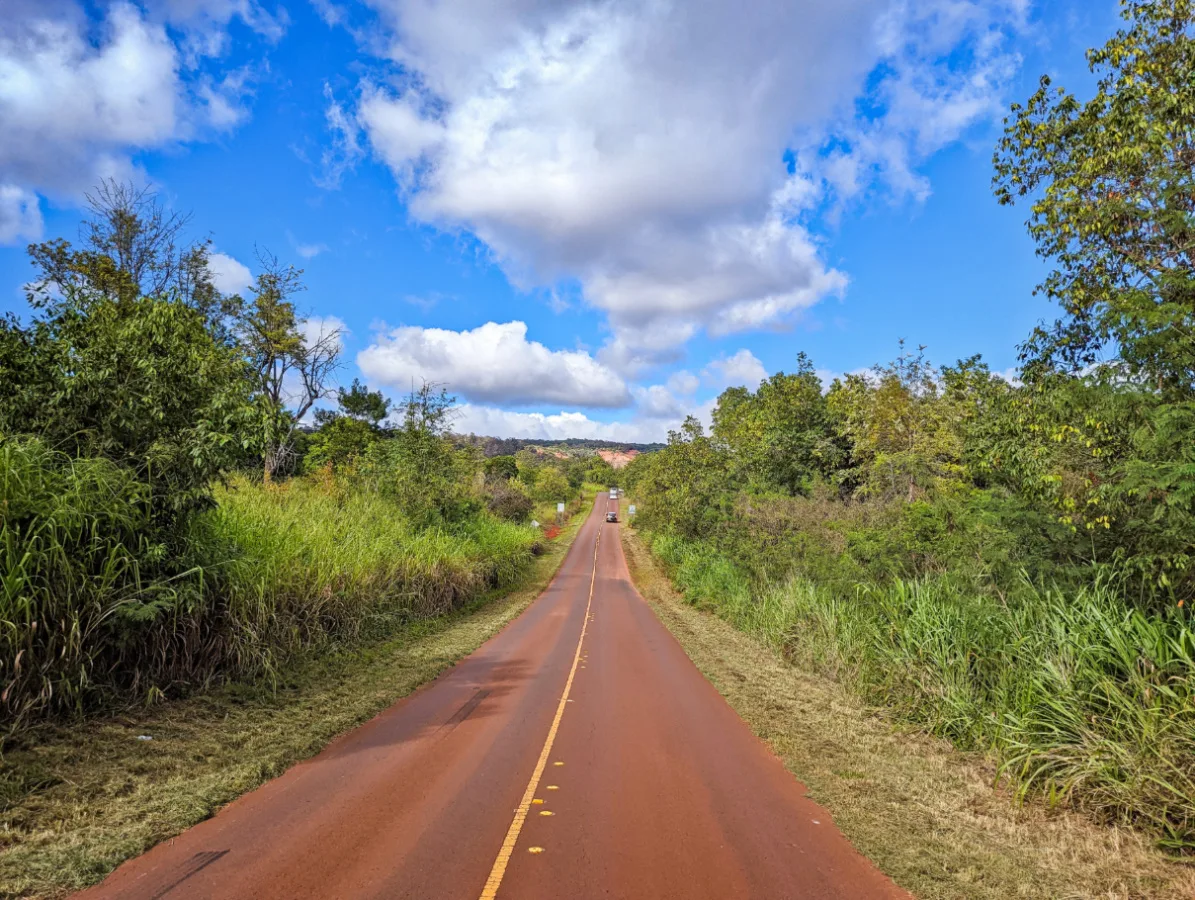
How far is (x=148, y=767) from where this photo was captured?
20.0ft

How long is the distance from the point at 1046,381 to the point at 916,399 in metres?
18.6

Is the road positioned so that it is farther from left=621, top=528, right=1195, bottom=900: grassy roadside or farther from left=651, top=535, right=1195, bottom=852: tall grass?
left=651, top=535, right=1195, bottom=852: tall grass

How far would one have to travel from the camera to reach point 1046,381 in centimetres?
942

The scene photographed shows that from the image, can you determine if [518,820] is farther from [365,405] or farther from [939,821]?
[365,405]

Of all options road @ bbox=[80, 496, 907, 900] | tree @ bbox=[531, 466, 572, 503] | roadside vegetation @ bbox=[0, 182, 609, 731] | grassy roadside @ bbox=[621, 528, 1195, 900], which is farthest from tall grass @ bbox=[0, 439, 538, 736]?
tree @ bbox=[531, 466, 572, 503]

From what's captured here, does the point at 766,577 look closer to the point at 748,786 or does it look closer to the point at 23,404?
the point at 748,786

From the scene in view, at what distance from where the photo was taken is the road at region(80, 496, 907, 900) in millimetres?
4477

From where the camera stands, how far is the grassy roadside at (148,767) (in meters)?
4.52

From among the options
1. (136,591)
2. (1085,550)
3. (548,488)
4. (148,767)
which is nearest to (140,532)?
(136,591)

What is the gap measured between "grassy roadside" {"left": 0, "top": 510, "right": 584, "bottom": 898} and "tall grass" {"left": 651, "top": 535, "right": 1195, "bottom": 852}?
7584 mm

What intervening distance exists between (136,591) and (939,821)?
890 cm

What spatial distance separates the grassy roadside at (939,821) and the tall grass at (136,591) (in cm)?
769

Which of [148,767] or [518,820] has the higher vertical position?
[148,767]

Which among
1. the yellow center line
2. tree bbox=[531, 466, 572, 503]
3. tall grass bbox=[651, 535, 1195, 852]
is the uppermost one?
tree bbox=[531, 466, 572, 503]
